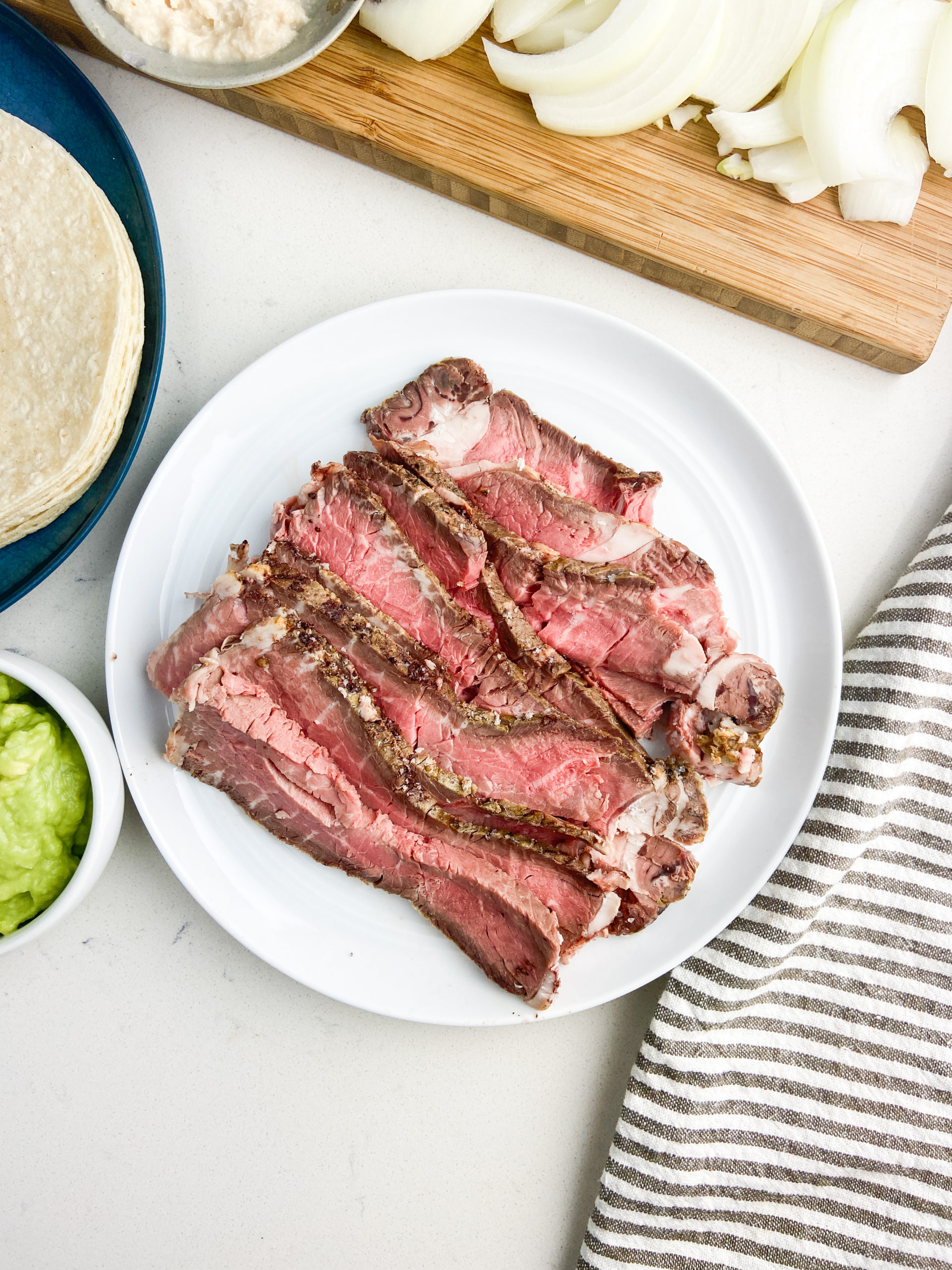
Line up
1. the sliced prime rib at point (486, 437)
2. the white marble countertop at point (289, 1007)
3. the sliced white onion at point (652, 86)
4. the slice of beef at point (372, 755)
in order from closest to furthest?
the slice of beef at point (372, 755) → the sliced white onion at point (652, 86) → the sliced prime rib at point (486, 437) → the white marble countertop at point (289, 1007)

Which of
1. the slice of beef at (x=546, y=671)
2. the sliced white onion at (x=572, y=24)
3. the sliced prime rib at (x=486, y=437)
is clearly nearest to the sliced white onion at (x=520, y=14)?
the sliced white onion at (x=572, y=24)

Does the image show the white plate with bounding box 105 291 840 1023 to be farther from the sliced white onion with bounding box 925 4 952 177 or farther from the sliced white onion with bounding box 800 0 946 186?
the sliced white onion with bounding box 925 4 952 177

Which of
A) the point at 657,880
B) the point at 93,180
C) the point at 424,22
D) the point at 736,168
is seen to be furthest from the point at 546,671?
the point at 93,180

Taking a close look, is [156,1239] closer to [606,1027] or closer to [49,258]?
[606,1027]

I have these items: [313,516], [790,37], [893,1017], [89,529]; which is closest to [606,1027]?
[893,1017]

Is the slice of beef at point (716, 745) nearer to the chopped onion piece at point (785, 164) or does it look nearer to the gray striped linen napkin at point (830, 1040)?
the gray striped linen napkin at point (830, 1040)

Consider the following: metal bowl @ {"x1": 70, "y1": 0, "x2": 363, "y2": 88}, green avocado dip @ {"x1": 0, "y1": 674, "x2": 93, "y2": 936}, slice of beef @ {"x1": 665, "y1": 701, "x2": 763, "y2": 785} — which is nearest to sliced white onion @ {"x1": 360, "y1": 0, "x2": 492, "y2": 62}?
metal bowl @ {"x1": 70, "y1": 0, "x2": 363, "y2": 88}
